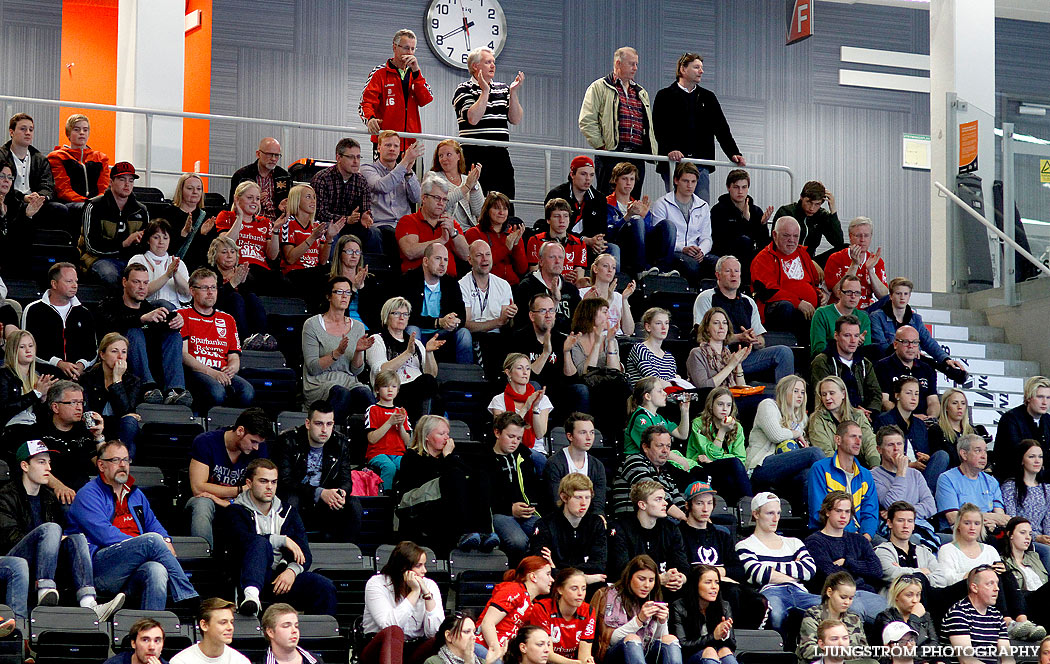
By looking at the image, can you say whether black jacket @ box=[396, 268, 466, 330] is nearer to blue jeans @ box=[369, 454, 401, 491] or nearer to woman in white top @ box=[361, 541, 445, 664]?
blue jeans @ box=[369, 454, 401, 491]

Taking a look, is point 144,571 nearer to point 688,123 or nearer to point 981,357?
point 688,123

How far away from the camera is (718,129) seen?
11.5 m

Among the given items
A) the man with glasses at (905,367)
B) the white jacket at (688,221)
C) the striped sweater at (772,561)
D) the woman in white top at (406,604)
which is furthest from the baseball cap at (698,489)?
the white jacket at (688,221)

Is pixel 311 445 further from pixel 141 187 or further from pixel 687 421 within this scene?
pixel 141 187

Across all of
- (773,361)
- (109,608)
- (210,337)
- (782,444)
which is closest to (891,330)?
(773,361)

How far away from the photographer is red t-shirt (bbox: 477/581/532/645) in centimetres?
688

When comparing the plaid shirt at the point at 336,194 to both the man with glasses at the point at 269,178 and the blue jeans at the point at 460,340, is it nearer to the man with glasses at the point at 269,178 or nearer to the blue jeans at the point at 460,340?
the man with glasses at the point at 269,178

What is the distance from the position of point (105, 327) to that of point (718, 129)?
17.0ft

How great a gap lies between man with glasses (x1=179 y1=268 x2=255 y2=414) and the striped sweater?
2.70 meters

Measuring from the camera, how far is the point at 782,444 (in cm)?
884

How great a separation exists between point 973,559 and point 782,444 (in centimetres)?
121

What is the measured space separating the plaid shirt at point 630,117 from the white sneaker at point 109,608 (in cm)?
594

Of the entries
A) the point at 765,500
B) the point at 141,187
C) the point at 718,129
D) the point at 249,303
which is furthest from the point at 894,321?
the point at 141,187

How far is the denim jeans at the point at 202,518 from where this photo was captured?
704cm
